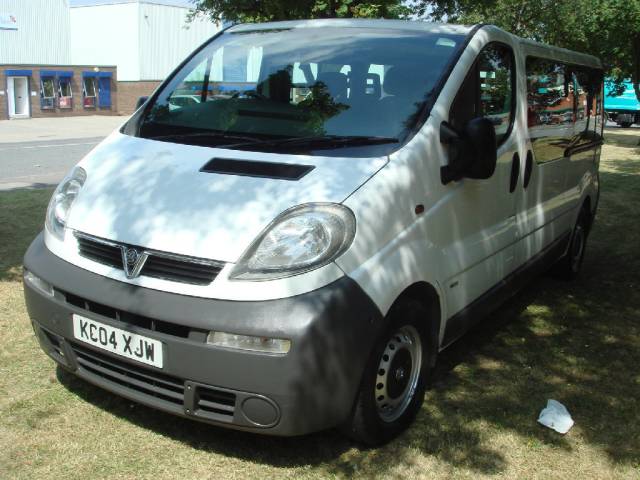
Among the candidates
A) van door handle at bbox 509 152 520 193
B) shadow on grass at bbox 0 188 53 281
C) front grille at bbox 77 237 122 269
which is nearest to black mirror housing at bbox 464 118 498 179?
van door handle at bbox 509 152 520 193

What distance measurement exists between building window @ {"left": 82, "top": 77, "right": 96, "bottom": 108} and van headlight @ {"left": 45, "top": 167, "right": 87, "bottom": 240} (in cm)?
4164

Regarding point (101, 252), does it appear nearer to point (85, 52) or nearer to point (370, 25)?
point (370, 25)

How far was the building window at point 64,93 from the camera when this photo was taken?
41.0 meters

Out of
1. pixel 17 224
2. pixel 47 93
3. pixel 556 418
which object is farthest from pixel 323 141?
pixel 47 93

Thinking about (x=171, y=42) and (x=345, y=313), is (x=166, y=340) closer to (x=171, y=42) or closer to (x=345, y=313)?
(x=345, y=313)

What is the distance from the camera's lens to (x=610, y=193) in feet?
37.3

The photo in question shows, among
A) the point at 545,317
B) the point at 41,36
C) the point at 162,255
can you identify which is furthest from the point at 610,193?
the point at 41,36

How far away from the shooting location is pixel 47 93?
132 feet

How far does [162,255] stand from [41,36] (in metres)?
43.9

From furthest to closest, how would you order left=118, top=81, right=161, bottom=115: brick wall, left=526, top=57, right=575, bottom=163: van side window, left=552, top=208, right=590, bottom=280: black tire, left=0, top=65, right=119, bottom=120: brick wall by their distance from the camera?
1. left=118, top=81, right=161, bottom=115: brick wall
2. left=0, top=65, right=119, bottom=120: brick wall
3. left=552, top=208, right=590, bottom=280: black tire
4. left=526, top=57, right=575, bottom=163: van side window

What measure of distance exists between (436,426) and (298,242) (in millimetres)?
1340

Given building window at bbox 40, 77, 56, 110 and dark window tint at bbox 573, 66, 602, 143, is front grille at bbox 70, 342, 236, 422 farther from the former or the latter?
building window at bbox 40, 77, 56, 110

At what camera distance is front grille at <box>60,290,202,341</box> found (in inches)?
115

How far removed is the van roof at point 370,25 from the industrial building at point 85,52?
35961 mm
